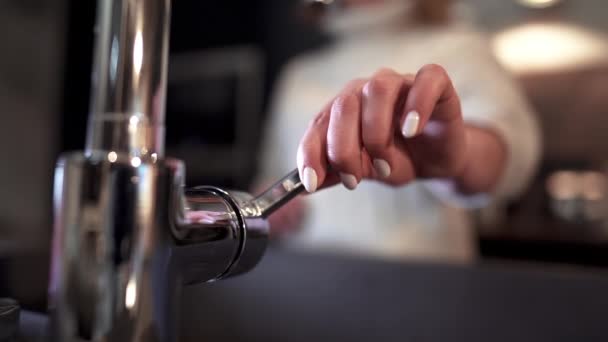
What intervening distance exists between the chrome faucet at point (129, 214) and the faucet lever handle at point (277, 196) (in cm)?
2

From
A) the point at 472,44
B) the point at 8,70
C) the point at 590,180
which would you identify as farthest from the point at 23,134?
the point at 590,180

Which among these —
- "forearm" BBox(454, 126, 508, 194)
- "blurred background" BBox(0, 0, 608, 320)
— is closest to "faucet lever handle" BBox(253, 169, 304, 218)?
"forearm" BBox(454, 126, 508, 194)

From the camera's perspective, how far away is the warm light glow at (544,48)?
1.63 metres

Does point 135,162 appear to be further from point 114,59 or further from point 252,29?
point 252,29

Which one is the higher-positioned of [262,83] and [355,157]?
[262,83]

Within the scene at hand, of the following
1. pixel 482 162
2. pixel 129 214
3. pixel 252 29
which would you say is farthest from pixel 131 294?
pixel 252 29

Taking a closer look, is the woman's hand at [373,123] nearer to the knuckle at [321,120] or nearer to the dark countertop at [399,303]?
the knuckle at [321,120]

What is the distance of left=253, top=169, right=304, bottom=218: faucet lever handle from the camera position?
0.74ft

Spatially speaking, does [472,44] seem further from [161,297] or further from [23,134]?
[23,134]

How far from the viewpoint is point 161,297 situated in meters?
0.18

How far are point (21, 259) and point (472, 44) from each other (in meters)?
0.49

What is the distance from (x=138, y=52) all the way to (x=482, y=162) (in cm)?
33

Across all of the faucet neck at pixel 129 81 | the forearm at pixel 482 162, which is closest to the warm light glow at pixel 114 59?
the faucet neck at pixel 129 81

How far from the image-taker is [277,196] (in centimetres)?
23
